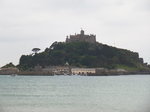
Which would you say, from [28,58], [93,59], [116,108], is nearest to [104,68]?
[93,59]

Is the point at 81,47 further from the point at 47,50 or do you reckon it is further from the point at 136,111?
the point at 136,111

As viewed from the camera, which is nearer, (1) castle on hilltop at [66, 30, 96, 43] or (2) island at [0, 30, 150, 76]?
(2) island at [0, 30, 150, 76]

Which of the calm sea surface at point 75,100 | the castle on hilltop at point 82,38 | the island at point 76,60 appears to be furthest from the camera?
the castle on hilltop at point 82,38

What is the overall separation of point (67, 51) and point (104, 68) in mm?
11049

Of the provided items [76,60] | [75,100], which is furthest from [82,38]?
[75,100]

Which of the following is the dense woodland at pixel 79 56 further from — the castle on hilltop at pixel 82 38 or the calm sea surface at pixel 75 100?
the calm sea surface at pixel 75 100

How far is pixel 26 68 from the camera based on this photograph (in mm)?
121750

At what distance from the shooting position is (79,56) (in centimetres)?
11919

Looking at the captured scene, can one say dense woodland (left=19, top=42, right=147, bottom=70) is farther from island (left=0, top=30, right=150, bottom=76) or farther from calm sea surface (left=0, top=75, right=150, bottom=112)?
calm sea surface (left=0, top=75, right=150, bottom=112)

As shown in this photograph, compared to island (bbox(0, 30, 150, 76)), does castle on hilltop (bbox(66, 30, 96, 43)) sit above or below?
above

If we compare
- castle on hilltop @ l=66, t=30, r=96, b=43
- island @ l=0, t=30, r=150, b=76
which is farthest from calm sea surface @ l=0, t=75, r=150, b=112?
castle on hilltop @ l=66, t=30, r=96, b=43

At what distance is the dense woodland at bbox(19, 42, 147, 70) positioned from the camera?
118312 millimetres

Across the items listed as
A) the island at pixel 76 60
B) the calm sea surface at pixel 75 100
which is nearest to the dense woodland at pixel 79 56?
the island at pixel 76 60

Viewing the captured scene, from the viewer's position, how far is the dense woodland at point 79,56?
388ft
